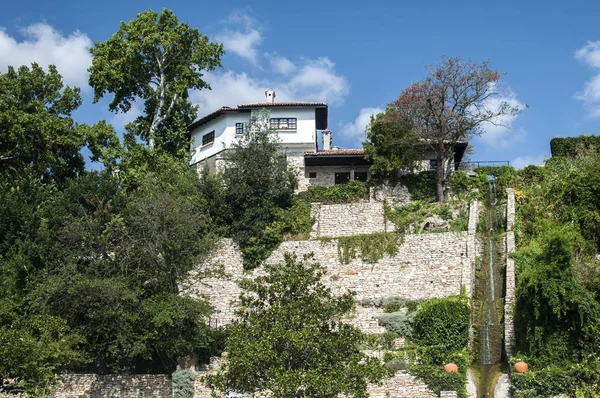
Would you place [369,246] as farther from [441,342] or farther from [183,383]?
[183,383]

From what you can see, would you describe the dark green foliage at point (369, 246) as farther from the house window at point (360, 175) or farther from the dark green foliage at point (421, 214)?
the house window at point (360, 175)

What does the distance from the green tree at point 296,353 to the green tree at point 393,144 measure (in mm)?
20094

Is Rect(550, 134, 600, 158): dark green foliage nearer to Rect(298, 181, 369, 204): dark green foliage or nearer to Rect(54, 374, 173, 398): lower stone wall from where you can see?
Rect(298, 181, 369, 204): dark green foliage

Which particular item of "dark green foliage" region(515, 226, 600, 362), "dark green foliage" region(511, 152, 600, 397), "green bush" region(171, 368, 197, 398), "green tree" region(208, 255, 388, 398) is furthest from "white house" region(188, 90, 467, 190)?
"green tree" region(208, 255, 388, 398)

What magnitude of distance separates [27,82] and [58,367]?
59.0 feet

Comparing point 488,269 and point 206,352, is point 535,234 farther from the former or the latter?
point 206,352

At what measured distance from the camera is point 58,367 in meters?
28.5

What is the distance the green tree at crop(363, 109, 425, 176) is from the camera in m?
42.6

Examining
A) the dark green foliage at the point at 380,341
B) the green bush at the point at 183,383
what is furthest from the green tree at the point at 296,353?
the dark green foliage at the point at 380,341

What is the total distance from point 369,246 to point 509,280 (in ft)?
21.6

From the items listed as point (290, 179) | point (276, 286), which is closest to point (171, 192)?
point (290, 179)

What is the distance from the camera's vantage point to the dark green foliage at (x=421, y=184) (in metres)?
43.3

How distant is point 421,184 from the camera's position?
43625 millimetres

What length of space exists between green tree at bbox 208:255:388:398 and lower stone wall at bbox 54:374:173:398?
19.8 feet
